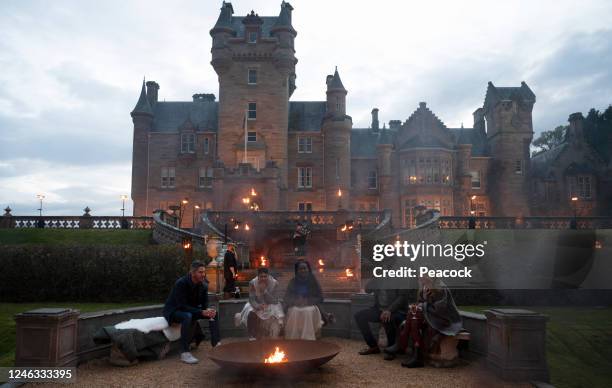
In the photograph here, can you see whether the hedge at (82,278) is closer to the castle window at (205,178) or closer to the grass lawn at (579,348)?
the grass lawn at (579,348)

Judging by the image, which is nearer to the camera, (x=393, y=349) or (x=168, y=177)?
(x=393, y=349)

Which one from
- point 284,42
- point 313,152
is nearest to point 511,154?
point 313,152

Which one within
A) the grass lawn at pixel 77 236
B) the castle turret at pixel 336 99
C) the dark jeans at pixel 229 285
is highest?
the castle turret at pixel 336 99

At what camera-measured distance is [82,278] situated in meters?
17.5

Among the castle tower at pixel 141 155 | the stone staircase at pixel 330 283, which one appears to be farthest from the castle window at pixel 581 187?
the castle tower at pixel 141 155

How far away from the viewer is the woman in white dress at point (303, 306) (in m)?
10.0

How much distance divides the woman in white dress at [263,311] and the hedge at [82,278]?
8116 millimetres

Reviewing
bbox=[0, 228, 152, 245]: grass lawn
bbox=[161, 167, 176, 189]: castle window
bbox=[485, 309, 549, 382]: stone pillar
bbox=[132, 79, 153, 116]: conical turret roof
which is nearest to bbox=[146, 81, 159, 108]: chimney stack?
bbox=[132, 79, 153, 116]: conical turret roof

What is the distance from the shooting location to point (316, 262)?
1067 inches

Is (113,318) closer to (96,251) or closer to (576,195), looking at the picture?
(96,251)

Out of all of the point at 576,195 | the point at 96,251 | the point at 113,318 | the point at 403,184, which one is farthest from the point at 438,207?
the point at 113,318

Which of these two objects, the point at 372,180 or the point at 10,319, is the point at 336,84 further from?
the point at 10,319

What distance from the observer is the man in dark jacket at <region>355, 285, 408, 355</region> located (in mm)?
9781

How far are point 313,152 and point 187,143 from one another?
1297 centimetres
